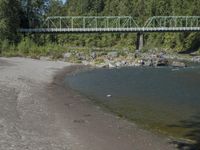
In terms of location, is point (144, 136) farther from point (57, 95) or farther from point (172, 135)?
point (57, 95)

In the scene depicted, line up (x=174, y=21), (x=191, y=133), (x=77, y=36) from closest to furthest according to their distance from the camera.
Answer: (x=191, y=133) < (x=174, y=21) < (x=77, y=36)

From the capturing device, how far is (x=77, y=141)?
23.5 m

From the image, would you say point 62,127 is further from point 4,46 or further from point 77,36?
point 77,36

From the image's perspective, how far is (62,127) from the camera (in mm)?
26656

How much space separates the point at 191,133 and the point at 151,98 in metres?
14.0

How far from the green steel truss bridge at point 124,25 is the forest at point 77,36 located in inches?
111

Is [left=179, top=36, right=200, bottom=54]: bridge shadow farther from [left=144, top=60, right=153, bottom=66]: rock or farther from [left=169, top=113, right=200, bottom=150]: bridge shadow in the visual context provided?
[left=169, top=113, right=200, bottom=150]: bridge shadow

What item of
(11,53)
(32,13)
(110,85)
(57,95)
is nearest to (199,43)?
(32,13)

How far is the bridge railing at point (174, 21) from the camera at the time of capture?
5891 inches

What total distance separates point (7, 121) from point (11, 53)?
69.9 m

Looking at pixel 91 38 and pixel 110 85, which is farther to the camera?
pixel 91 38

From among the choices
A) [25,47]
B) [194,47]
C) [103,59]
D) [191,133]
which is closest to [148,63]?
[103,59]

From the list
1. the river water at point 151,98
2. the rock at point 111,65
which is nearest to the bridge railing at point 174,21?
the rock at point 111,65

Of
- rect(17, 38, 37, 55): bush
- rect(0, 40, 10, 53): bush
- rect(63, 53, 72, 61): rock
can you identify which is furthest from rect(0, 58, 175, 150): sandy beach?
rect(0, 40, 10, 53): bush
